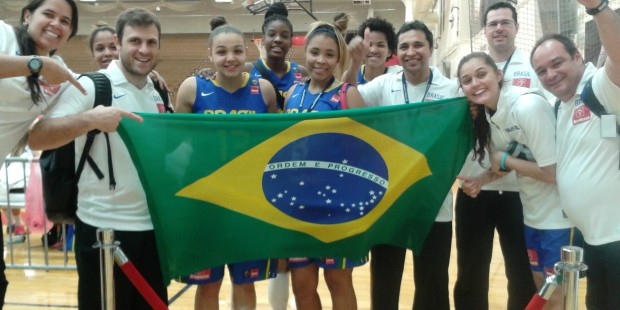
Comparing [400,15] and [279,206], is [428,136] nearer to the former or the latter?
[279,206]

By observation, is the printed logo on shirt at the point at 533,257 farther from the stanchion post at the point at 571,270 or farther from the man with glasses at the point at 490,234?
the stanchion post at the point at 571,270

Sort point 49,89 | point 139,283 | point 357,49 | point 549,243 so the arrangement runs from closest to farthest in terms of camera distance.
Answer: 1. point 139,283
2. point 49,89
3. point 549,243
4. point 357,49

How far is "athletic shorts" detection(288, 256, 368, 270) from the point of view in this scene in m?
2.77

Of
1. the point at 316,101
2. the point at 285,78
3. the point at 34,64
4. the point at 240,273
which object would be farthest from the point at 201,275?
the point at 285,78

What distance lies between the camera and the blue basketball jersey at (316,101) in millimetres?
2812

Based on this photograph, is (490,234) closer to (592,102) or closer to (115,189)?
(592,102)

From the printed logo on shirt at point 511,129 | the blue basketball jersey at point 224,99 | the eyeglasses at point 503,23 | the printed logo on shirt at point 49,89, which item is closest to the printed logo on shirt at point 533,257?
the printed logo on shirt at point 511,129

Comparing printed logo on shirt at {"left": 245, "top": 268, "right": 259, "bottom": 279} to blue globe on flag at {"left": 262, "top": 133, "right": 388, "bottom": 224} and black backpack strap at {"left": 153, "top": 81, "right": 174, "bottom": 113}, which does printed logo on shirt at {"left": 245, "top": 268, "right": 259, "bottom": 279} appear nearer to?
blue globe on flag at {"left": 262, "top": 133, "right": 388, "bottom": 224}

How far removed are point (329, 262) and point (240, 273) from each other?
0.46 meters

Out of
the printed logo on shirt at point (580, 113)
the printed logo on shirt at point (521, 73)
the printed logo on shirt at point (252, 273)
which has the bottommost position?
the printed logo on shirt at point (252, 273)

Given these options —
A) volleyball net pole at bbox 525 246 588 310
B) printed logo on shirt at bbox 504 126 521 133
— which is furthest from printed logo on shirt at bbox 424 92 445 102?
volleyball net pole at bbox 525 246 588 310

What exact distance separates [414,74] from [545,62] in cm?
71

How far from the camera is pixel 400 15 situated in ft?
62.2

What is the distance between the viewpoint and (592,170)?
232cm
